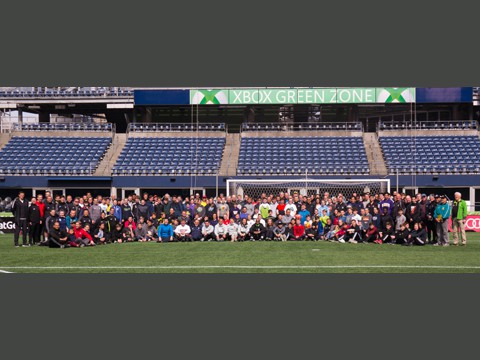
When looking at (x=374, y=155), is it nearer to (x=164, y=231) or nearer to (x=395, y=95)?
(x=395, y=95)

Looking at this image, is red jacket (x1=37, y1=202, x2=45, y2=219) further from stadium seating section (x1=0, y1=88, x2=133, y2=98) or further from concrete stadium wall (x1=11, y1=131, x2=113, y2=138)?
concrete stadium wall (x1=11, y1=131, x2=113, y2=138)

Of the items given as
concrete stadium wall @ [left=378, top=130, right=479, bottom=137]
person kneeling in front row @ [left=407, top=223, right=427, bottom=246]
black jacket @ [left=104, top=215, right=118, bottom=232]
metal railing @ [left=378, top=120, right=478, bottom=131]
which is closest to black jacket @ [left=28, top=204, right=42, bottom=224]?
black jacket @ [left=104, top=215, right=118, bottom=232]

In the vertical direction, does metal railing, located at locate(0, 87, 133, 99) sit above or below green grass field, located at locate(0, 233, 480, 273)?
above

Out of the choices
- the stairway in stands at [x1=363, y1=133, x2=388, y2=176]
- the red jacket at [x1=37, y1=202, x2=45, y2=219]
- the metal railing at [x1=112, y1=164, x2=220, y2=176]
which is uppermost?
the stairway in stands at [x1=363, y1=133, x2=388, y2=176]

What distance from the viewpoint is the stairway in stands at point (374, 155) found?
38.1m

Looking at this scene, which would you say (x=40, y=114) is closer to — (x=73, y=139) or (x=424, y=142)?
(x=73, y=139)

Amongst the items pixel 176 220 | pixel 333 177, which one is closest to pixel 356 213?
pixel 176 220

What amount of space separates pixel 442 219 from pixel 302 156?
68.9 feet

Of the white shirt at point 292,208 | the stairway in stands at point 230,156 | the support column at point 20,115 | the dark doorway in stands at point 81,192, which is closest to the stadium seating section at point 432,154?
the stairway in stands at point 230,156

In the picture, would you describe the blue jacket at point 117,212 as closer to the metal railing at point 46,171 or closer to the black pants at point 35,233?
the black pants at point 35,233

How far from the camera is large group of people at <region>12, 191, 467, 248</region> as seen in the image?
19.3 m

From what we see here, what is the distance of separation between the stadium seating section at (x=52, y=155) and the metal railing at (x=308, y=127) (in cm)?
1009

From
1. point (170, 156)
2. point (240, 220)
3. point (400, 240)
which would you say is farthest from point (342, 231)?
point (170, 156)

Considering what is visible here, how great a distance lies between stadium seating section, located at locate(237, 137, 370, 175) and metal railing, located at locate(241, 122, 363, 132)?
1251 mm
